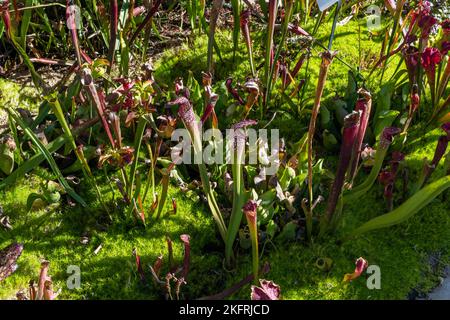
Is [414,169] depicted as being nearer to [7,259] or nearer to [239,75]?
[239,75]

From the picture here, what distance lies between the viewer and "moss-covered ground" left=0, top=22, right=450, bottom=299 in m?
1.54

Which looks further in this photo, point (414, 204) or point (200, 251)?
point (200, 251)

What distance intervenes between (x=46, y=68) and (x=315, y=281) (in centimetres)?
148

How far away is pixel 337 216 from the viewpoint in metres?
1.60

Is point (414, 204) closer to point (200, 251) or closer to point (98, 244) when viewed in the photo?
point (200, 251)

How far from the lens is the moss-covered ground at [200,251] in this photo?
1536 millimetres

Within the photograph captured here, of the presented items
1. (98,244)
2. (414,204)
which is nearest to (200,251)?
(98,244)

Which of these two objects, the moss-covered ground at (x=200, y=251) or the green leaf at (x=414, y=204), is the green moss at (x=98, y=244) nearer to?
the moss-covered ground at (x=200, y=251)

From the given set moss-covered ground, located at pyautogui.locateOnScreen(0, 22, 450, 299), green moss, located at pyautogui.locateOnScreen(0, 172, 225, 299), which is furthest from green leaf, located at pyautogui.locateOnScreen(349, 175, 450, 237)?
green moss, located at pyautogui.locateOnScreen(0, 172, 225, 299)

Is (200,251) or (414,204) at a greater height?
(414,204)

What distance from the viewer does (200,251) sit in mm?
1620

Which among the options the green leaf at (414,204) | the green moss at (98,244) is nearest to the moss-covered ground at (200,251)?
the green moss at (98,244)

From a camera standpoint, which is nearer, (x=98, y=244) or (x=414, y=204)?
(x=414, y=204)
